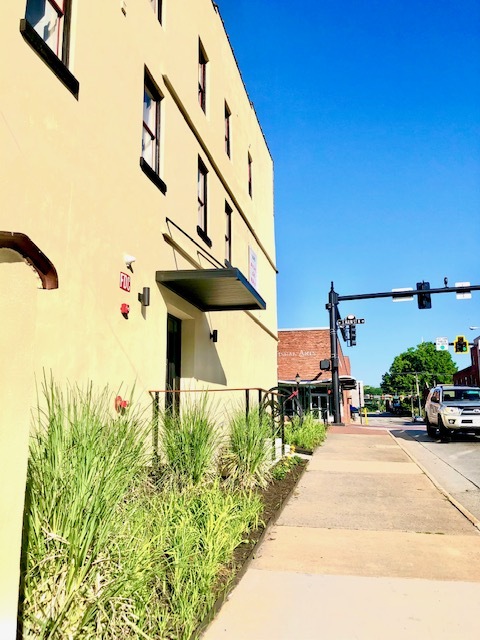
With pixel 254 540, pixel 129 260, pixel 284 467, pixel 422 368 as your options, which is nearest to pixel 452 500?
pixel 284 467

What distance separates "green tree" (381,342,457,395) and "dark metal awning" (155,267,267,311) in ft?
254

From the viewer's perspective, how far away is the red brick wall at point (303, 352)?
3150 cm

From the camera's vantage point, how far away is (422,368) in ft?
293

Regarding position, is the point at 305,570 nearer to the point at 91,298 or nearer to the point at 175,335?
the point at 91,298

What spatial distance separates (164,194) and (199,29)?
507 cm

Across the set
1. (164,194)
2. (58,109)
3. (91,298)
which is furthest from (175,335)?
(58,109)

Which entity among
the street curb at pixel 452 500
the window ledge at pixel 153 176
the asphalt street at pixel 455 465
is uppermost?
the window ledge at pixel 153 176

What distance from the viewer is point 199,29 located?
1103 centimetres

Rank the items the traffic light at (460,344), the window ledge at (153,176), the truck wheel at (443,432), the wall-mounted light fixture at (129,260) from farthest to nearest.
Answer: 1. the traffic light at (460,344)
2. the truck wheel at (443,432)
3. the window ledge at (153,176)
4. the wall-mounted light fixture at (129,260)

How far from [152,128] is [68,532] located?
23.9 ft

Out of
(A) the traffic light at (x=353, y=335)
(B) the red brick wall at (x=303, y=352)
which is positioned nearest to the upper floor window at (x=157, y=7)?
(A) the traffic light at (x=353, y=335)

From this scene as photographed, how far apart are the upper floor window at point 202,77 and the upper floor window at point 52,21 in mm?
5632

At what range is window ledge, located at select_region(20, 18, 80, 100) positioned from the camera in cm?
488

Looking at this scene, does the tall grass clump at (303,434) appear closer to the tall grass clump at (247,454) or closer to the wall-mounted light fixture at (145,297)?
the tall grass clump at (247,454)
